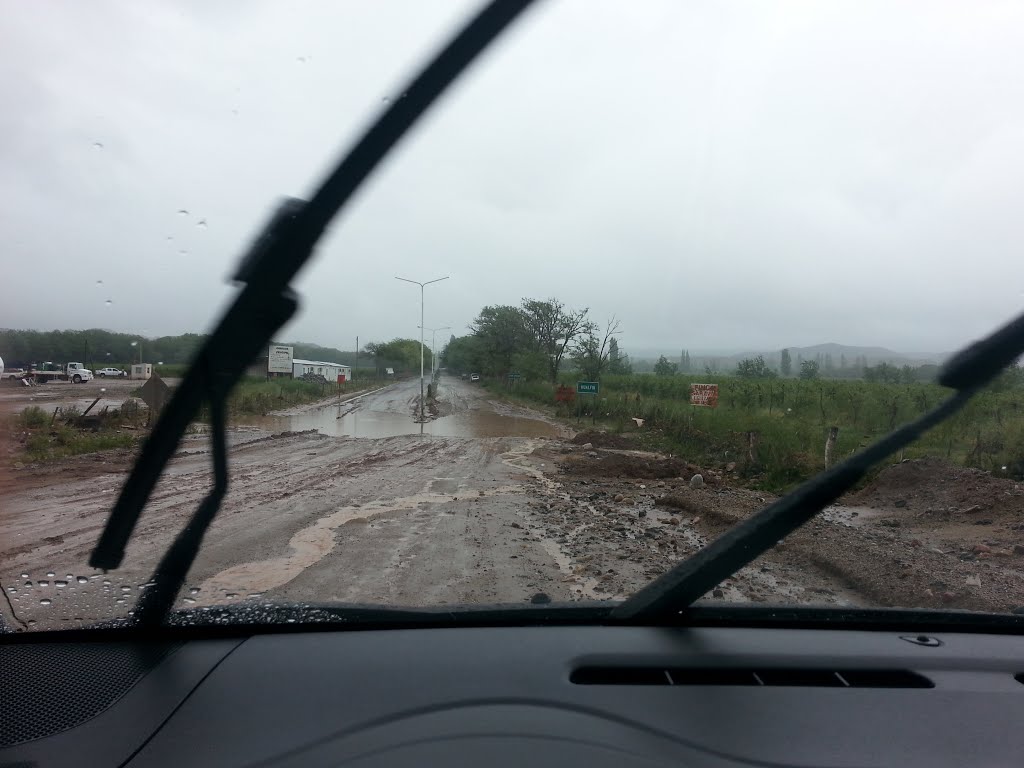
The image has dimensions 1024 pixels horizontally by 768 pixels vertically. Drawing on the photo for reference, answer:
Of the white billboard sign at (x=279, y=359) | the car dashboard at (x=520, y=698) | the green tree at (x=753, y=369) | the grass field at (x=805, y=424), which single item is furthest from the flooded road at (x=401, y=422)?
the car dashboard at (x=520, y=698)

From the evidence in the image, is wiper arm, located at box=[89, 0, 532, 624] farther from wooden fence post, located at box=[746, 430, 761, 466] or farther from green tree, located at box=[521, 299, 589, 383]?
green tree, located at box=[521, 299, 589, 383]

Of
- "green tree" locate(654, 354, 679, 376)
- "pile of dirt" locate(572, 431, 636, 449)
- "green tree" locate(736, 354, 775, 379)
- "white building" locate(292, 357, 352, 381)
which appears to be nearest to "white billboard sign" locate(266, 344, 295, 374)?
"white building" locate(292, 357, 352, 381)

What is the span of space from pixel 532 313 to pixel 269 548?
122 feet

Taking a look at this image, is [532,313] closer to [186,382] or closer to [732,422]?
[732,422]

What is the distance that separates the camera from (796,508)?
11.4ft

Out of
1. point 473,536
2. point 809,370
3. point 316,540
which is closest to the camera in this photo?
point 316,540

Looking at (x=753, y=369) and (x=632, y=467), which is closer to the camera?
(x=632, y=467)

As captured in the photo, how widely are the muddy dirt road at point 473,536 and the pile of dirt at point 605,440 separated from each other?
A: 4585 mm

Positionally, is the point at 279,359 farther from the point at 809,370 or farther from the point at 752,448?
the point at 809,370

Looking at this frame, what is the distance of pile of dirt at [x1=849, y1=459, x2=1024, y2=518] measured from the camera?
27.3ft

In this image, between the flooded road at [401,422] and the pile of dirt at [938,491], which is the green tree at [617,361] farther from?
the pile of dirt at [938,491]

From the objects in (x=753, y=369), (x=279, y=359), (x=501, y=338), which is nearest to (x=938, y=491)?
(x=279, y=359)

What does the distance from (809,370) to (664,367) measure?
17138 mm

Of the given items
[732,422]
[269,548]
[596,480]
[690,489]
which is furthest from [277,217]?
[732,422]
